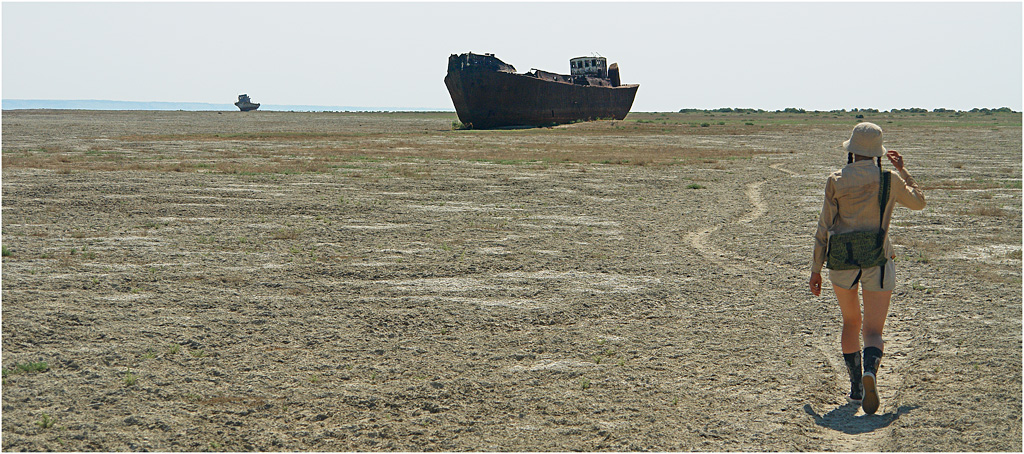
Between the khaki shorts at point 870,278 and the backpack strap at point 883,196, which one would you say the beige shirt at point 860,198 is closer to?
the backpack strap at point 883,196

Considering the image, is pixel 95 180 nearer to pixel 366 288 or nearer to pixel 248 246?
pixel 248 246

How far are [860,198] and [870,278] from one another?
1.71 ft

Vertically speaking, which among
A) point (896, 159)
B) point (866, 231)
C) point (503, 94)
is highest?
point (503, 94)

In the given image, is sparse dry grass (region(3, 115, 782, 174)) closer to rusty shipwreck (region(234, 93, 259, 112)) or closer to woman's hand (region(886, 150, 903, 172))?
woman's hand (region(886, 150, 903, 172))

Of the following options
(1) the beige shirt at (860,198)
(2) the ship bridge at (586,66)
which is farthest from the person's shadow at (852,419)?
(2) the ship bridge at (586,66)

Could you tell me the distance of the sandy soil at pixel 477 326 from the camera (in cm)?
486

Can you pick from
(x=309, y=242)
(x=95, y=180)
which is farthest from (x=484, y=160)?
(x=309, y=242)

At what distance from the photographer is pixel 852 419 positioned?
16.6 ft

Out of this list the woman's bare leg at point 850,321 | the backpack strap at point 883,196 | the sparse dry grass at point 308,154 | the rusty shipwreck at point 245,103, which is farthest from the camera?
the rusty shipwreck at point 245,103

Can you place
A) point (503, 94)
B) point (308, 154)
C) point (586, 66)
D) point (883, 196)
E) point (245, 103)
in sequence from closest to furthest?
point (883, 196) < point (308, 154) < point (503, 94) < point (586, 66) < point (245, 103)

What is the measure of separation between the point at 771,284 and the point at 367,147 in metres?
23.0

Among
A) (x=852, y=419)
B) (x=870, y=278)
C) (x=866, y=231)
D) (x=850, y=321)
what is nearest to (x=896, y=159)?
(x=866, y=231)

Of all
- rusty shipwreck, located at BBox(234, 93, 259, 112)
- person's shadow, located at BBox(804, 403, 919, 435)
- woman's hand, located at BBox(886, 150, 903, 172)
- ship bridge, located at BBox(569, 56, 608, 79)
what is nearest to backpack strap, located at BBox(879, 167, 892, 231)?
woman's hand, located at BBox(886, 150, 903, 172)

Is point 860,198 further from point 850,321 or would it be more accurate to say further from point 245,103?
point 245,103
